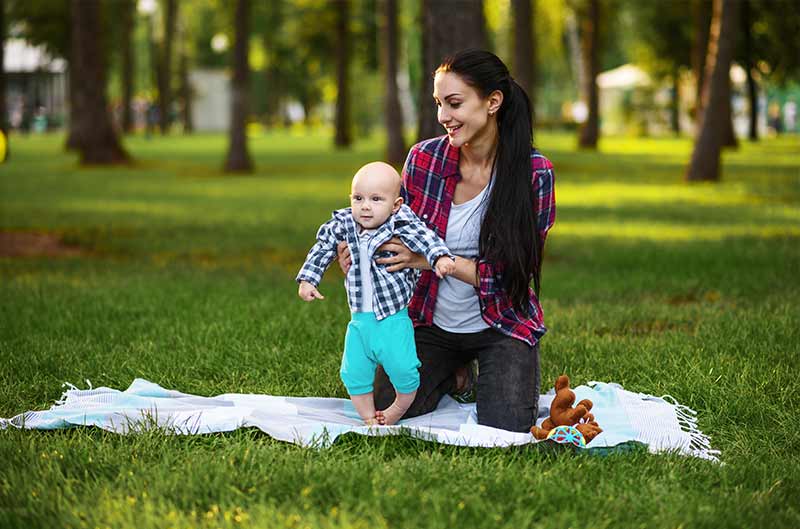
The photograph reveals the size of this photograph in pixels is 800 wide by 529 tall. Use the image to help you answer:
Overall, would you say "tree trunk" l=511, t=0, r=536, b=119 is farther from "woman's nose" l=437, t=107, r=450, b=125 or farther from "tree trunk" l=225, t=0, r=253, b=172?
"woman's nose" l=437, t=107, r=450, b=125

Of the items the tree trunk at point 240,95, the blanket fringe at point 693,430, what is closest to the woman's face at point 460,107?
the blanket fringe at point 693,430

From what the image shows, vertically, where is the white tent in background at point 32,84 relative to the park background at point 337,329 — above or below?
above

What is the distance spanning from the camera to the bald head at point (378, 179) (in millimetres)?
4293

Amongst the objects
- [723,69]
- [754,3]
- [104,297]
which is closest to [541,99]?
[754,3]

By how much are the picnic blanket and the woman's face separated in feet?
4.11

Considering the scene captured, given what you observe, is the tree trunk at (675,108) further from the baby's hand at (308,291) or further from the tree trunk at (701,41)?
the baby's hand at (308,291)

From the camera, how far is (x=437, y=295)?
4875 millimetres

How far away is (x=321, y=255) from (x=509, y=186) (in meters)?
0.86

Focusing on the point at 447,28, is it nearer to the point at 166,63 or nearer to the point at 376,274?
the point at 376,274

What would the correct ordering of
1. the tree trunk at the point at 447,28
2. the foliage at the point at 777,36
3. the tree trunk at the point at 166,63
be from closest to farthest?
the tree trunk at the point at 447,28 < the foliage at the point at 777,36 < the tree trunk at the point at 166,63

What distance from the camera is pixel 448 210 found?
4707 mm

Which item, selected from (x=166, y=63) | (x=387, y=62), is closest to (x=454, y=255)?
(x=387, y=62)

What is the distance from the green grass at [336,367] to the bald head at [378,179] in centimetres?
104

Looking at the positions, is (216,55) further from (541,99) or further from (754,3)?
(754,3)
